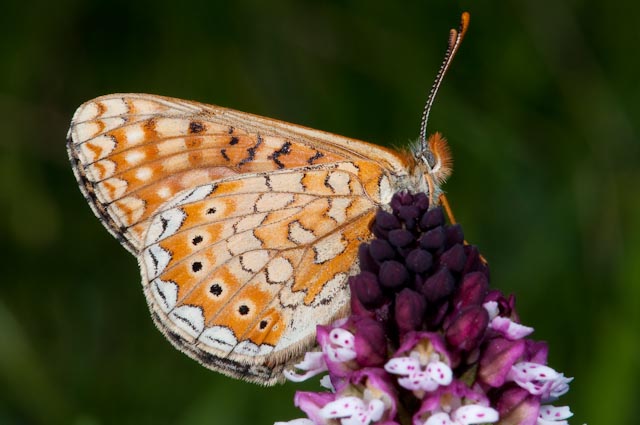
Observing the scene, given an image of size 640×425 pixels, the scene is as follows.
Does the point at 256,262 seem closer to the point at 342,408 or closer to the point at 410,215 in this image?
the point at 410,215

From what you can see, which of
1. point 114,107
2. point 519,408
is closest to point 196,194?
point 114,107

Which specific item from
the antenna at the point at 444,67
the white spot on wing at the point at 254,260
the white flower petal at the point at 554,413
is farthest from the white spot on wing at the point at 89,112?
the white flower petal at the point at 554,413

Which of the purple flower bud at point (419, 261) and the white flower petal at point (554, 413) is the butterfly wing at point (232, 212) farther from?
the white flower petal at point (554, 413)

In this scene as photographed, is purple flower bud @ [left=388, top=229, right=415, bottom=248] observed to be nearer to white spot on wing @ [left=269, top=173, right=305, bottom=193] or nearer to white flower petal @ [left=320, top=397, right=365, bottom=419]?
white flower petal @ [left=320, top=397, right=365, bottom=419]

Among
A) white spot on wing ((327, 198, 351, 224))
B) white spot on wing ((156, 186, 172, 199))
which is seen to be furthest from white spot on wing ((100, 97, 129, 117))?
white spot on wing ((327, 198, 351, 224))
